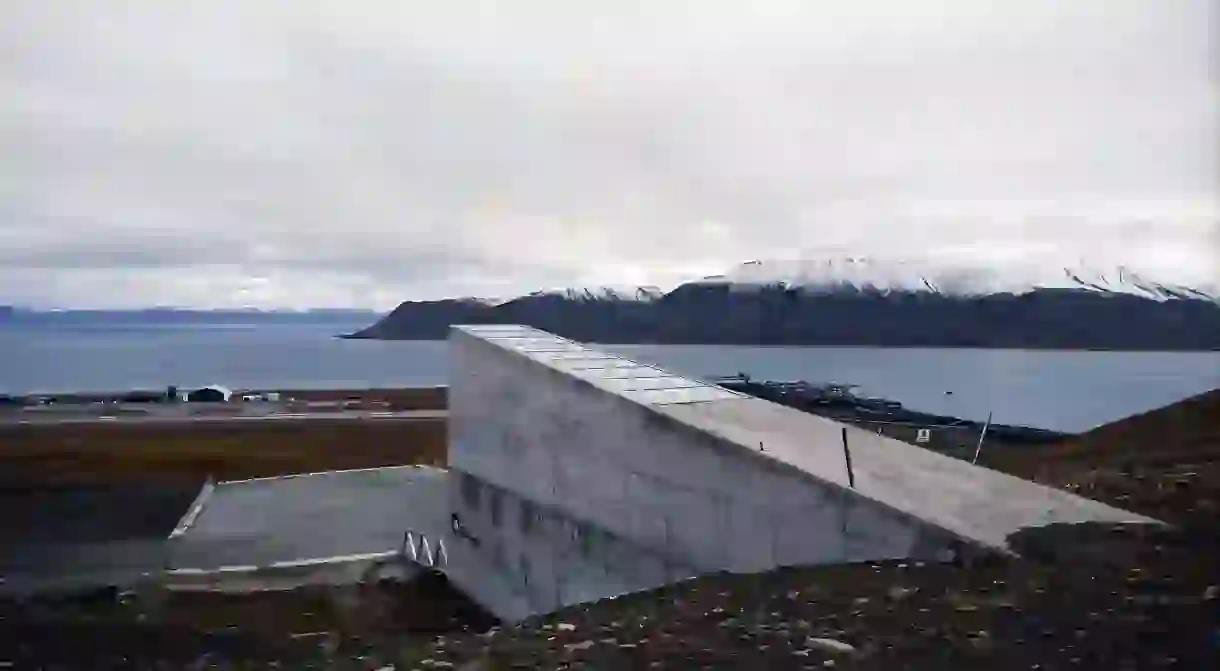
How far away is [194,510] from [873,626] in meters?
15.2

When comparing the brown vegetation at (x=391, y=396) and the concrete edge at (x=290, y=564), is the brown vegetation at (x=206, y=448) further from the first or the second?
the concrete edge at (x=290, y=564)

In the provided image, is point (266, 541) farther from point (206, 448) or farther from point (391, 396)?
point (391, 396)

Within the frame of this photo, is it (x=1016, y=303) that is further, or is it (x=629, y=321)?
(x=1016, y=303)

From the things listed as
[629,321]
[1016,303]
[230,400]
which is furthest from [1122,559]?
[1016,303]

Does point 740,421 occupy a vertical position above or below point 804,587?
above

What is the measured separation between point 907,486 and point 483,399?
608 centimetres

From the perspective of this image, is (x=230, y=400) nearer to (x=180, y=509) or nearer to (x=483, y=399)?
(x=180, y=509)

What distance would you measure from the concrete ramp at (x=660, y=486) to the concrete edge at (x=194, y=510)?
5.64 m

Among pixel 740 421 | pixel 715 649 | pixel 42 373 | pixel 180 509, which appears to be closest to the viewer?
pixel 715 649

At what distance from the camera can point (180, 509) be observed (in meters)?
17.9

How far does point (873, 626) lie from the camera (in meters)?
4.59

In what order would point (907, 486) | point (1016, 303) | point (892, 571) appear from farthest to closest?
point (1016, 303), point (907, 486), point (892, 571)

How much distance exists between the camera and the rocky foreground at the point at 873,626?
412cm

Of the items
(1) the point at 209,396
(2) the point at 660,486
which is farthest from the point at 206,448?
(2) the point at 660,486
